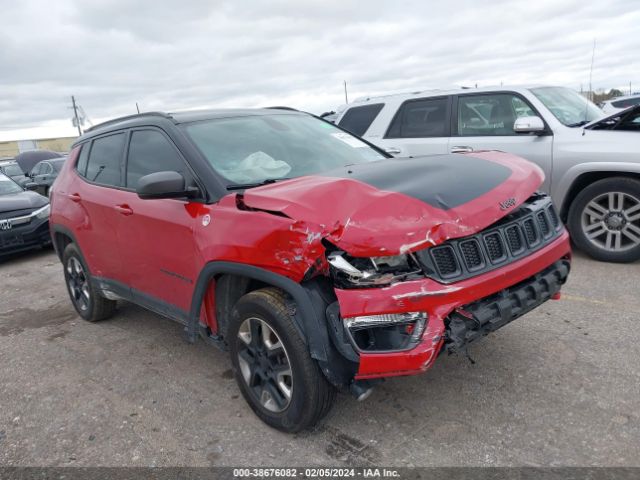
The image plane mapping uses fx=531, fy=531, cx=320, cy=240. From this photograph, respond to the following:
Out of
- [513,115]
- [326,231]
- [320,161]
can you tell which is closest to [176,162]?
[320,161]

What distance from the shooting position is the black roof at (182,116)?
3721 mm

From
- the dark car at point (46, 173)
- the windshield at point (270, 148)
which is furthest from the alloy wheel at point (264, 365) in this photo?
the dark car at point (46, 173)

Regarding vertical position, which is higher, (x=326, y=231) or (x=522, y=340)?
(x=326, y=231)

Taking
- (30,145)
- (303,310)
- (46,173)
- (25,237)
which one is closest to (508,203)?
(303,310)

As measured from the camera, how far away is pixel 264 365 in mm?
2936

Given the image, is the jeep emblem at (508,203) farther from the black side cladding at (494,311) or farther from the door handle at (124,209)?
the door handle at (124,209)

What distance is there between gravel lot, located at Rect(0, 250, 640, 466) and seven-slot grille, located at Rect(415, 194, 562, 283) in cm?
89

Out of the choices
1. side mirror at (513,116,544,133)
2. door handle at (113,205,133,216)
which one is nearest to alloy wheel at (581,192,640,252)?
side mirror at (513,116,544,133)

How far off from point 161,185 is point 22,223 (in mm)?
6377

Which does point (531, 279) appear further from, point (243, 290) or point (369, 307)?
point (243, 290)

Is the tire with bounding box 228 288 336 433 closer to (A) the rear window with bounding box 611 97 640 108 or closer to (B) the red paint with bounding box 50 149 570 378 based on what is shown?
(B) the red paint with bounding box 50 149 570 378

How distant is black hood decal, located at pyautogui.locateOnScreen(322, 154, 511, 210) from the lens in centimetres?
260

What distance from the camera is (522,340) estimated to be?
3.76 m

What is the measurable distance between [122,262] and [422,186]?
251 centimetres
